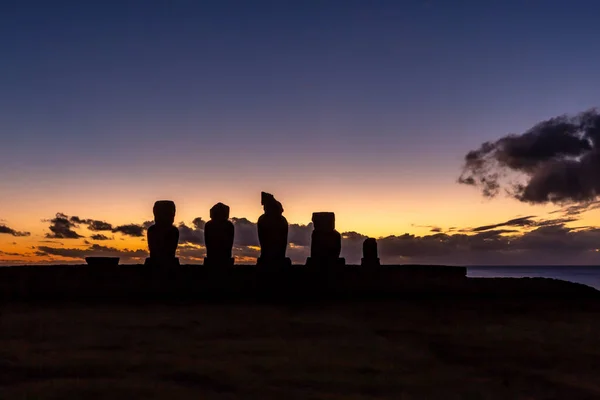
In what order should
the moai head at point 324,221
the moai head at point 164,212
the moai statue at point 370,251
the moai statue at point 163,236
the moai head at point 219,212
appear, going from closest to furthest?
the moai statue at point 163,236 < the moai head at point 164,212 < the moai head at point 219,212 < the moai head at point 324,221 < the moai statue at point 370,251

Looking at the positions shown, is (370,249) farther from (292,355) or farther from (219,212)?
(292,355)

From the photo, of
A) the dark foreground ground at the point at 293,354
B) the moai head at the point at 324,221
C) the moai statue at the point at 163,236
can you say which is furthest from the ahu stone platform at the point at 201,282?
the dark foreground ground at the point at 293,354

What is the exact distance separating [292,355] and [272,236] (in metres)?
7.29

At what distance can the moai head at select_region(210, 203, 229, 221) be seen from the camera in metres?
12.6

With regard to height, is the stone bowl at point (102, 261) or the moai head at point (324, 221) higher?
the moai head at point (324, 221)

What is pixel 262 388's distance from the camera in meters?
3.95

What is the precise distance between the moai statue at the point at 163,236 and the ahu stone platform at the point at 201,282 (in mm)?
475

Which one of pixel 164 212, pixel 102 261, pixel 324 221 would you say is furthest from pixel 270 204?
pixel 102 261

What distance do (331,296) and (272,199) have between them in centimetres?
268

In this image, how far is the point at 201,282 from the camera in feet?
37.9

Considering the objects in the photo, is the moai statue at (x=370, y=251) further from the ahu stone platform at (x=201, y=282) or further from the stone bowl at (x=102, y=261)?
the stone bowl at (x=102, y=261)

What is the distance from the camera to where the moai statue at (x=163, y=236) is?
12172mm

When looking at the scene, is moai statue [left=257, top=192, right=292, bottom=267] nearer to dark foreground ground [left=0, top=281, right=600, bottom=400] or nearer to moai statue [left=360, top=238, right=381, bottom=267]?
dark foreground ground [left=0, top=281, right=600, bottom=400]

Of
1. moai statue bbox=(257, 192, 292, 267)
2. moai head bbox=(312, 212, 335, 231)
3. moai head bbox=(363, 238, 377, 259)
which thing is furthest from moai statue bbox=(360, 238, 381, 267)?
moai statue bbox=(257, 192, 292, 267)
